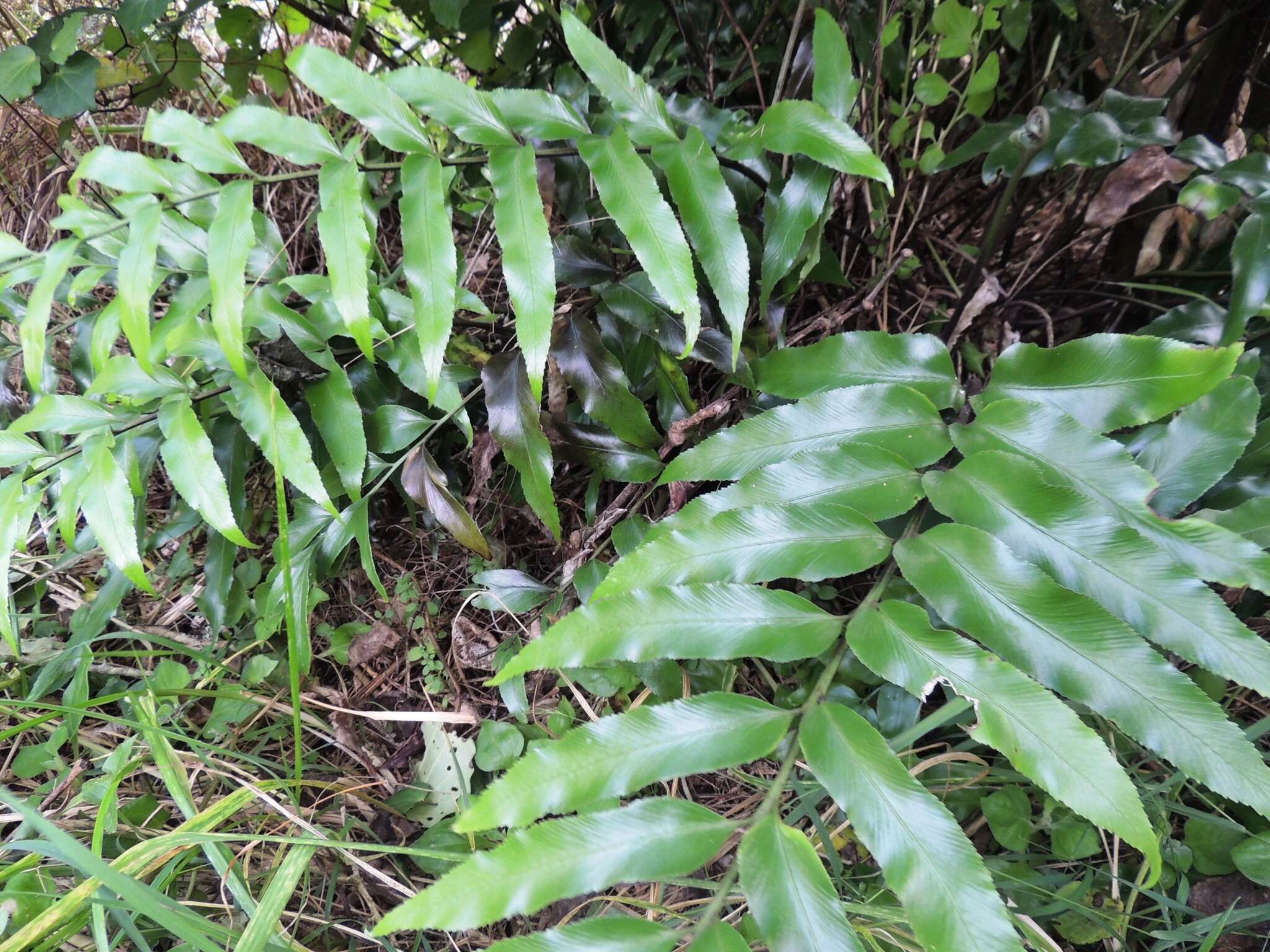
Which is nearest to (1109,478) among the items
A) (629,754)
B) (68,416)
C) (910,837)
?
(910,837)

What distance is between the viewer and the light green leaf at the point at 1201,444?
67cm

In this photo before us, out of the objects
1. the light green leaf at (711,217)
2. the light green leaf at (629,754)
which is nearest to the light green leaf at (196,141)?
the light green leaf at (711,217)

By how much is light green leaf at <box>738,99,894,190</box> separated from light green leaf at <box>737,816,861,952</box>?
58 centimetres

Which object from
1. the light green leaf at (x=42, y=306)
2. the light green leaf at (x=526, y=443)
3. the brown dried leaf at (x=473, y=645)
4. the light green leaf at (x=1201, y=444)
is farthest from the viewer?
the brown dried leaf at (x=473, y=645)

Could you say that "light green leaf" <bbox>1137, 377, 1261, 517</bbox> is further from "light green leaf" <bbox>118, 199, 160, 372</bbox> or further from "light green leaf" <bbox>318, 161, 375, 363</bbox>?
"light green leaf" <bbox>118, 199, 160, 372</bbox>

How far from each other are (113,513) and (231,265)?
37 centimetres

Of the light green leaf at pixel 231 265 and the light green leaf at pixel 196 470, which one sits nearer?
the light green leaf at pixel 231 265

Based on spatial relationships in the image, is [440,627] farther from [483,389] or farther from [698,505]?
[698,505]

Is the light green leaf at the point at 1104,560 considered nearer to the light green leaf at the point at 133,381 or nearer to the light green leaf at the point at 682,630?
the light green leaf at the point at 682,630

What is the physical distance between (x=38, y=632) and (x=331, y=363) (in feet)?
3.42

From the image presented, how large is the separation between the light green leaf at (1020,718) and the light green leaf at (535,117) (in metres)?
0.60

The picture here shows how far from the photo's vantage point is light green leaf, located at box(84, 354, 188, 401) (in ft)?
2.86

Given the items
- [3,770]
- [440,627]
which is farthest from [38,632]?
[440,627]

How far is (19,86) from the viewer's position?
4.00ft
